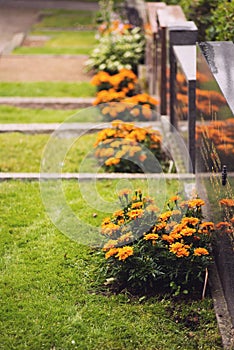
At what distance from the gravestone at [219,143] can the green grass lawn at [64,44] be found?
6829 mm

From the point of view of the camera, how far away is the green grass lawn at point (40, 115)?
8.74m

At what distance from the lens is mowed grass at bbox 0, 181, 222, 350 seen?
4.47m

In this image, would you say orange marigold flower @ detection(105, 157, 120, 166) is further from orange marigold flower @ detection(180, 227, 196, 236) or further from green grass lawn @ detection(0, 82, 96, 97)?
green grass lawn @ detection(0, 82, 96, 97)

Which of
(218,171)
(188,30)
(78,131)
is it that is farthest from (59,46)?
(218,171)

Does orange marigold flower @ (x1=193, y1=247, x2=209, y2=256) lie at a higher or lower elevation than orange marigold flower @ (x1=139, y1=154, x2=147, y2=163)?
higher

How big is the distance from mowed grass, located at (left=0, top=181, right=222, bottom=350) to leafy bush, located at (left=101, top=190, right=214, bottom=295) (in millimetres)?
126

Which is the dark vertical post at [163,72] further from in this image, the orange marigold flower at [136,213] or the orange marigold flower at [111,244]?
the orange marigold flower at [111,244]

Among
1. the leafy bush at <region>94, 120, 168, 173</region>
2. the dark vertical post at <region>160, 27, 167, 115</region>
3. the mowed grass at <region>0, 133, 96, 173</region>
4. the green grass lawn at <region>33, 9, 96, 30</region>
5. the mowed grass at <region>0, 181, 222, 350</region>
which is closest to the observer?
the mowed grass at <region>0, 181, 222, 350</region>

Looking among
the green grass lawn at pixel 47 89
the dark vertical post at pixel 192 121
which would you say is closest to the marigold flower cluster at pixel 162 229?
the dark vertical post at pixel 192 121

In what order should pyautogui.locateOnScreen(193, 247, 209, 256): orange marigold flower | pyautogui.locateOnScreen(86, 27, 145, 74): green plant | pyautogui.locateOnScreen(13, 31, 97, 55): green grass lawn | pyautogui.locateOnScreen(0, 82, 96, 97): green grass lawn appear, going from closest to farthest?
1. pyautogui.locateOnScreen(193, 247, 209, 256): orange marigold flower
2. pyautogui.locateOnScreen(0, 82, 96, 97): green grass lawn
3. pyautogui.locateOnScreen(86, 27, 145, 74): green plant
4. pyautogui.locateOnScreen(13, 31, 97, 55): green grass lawn

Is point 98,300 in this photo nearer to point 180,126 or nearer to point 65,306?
point 65,306

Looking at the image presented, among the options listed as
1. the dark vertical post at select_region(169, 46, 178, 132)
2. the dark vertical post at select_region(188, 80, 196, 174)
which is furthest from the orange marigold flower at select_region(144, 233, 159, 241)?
the dark vertical post at select_region(169, 46, 178, 132)

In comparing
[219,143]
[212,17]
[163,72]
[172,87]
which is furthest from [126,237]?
[163,72]

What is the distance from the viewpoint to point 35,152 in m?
7.69
